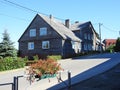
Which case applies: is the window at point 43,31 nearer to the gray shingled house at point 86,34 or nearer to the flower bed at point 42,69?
the gray shingled house at point 86,34

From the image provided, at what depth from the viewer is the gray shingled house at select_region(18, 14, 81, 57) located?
158 feet

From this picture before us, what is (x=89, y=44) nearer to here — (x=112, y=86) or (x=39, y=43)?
(x=39, y=43)

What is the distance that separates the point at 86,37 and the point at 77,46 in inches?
274

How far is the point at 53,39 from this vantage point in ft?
160

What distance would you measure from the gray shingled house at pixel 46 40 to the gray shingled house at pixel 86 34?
3285mm

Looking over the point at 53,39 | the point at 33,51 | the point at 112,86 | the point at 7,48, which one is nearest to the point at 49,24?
the point at 53,39

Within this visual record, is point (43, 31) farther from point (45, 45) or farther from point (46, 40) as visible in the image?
point (45, 45)

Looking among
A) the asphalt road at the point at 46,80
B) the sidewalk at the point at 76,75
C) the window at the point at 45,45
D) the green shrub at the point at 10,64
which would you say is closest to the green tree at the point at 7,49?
the window at the point at 45,45

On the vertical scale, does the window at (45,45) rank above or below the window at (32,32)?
below

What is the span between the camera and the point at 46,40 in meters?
50.0

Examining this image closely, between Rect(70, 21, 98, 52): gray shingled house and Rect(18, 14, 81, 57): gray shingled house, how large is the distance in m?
3.28

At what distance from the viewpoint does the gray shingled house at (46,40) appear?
48.2 m

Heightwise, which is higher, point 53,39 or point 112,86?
point 53,39

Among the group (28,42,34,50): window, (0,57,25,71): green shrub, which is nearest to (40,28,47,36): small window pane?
(28,42,34,50): window
